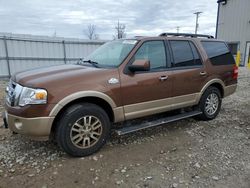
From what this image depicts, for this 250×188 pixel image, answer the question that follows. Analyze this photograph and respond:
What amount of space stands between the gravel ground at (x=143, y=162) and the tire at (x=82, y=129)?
0.54 ft

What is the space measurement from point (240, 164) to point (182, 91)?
168cm

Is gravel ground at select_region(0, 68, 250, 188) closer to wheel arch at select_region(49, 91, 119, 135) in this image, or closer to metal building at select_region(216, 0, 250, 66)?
wheel arch at select_region(49, 91, 119, 135)

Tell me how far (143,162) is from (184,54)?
2373 mm

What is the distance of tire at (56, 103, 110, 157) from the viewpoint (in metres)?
3.21

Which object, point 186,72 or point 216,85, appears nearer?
point 186,72

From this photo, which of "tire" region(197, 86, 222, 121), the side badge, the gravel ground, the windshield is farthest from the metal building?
the side badge

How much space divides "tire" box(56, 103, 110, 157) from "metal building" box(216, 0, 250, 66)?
1932 centimetres

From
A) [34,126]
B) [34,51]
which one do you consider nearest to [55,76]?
[34,126]

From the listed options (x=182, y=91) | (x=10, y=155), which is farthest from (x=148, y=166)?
(x=10, y=155)

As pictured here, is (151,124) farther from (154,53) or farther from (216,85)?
(216,85)

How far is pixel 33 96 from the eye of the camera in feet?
9.78

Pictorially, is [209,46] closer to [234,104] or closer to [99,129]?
[234,104]

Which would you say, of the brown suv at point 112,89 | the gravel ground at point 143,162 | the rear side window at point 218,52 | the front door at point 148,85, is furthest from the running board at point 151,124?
the rear side window at point 218,52

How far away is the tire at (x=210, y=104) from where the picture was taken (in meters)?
4.90
